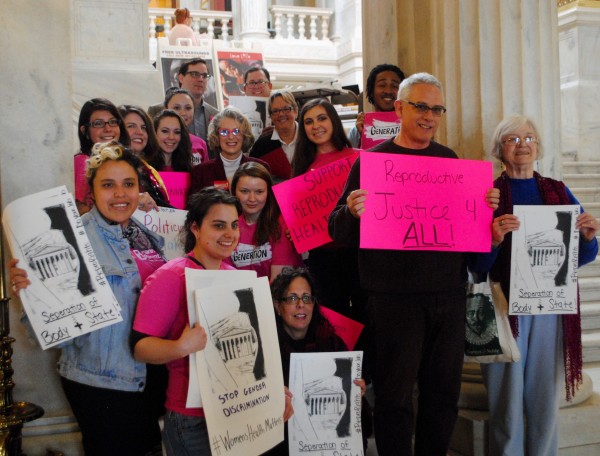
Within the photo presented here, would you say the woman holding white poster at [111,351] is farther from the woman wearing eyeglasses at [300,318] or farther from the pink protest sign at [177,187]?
the pink protest sign at [177,187]

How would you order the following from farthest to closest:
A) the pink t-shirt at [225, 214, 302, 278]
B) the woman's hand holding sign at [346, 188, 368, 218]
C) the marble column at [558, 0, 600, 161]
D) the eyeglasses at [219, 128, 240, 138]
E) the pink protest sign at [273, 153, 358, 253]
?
1. the marble column at [558, 0, 600, 161]
2. the eyeglasses at [219, 128, 240, 138]
3. the pink protest sign at [273, 153, 358, 253]
4. the pink t-shirt at [225, 214, 302, 278]
5. the woman's hand holding sign at [346, 188, 368, 218]

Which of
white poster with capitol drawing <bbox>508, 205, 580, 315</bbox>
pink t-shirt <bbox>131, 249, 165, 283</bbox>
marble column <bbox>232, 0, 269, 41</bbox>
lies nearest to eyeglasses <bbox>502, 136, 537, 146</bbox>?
white poster with capitol drawing <bbox>508, 205, 580, 315</bbox>

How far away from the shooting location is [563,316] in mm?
3314

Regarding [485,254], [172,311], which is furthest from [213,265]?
[485,254]

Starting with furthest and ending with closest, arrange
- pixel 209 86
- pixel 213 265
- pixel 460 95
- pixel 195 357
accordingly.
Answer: pixel 209 86 → pixel 460 95 → pixel 213 265 → pixel 195 357

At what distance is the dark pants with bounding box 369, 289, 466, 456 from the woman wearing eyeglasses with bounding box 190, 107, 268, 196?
1.33m

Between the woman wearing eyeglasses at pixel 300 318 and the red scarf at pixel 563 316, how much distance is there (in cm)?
82

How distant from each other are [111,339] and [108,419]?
0.28 metres

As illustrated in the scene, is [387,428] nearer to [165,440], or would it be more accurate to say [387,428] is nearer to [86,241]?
[165,440]

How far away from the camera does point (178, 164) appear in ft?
13.7

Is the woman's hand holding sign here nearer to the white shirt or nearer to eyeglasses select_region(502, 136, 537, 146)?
eyeglasses select_region(502, 136, 537, 146)

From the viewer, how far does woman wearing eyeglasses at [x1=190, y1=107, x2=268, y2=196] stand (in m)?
4.00

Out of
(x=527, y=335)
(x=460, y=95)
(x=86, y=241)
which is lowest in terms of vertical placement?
(x=527, y=335)

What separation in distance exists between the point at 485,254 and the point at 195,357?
1.44 metres
